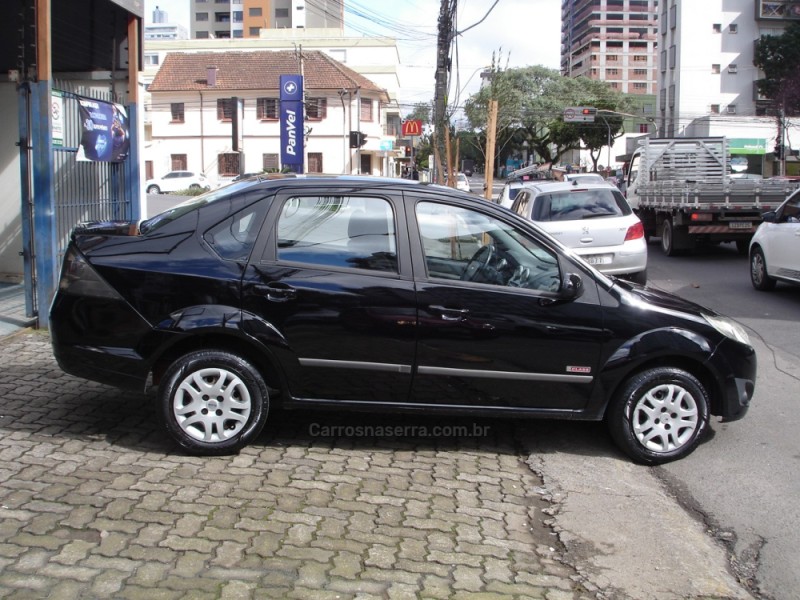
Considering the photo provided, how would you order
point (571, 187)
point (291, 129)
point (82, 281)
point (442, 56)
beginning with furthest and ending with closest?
1. point (291, 129)
2. point (442, 56)
3. point (571, 187)
4. point (82, 281)

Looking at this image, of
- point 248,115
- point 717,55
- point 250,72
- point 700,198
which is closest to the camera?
point 700,198

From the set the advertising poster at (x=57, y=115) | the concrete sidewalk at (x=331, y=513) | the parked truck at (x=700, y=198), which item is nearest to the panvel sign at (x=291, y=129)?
the parked truck at (x=700, y=198)

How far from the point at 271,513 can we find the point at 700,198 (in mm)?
13454

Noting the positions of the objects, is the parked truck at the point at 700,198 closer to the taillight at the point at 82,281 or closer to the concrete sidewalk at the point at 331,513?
the concrete sidewalk at the point at 331,513

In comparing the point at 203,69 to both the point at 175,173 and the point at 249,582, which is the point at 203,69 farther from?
the point at 249,582

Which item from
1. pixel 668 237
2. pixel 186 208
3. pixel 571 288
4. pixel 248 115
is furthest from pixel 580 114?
pixel 186 208

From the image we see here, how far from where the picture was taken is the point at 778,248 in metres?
11.3

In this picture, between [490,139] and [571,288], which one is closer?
[571,288]

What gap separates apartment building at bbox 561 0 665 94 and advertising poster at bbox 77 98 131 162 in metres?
126

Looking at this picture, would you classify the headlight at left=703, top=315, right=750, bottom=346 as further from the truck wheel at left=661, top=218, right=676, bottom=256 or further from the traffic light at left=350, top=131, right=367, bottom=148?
the traffic light at left=350, top=131, right=367, bottom=148

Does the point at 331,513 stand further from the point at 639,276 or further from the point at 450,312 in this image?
the point at 639,276

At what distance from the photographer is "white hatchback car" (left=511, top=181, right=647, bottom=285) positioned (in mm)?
11547

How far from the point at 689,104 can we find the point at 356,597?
230 feet

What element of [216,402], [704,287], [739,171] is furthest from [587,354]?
[739,171]
